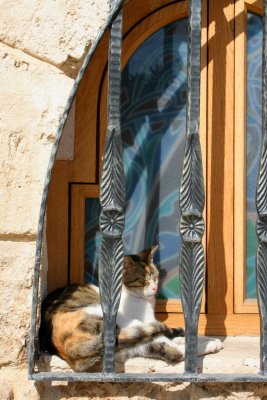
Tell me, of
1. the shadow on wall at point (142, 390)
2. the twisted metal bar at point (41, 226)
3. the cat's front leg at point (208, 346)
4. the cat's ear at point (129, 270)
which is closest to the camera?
the twisted metal bar at point (41, 226)

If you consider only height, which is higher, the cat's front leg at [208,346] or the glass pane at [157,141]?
the glass pane at [157,141]

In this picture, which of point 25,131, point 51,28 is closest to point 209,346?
point 25,131

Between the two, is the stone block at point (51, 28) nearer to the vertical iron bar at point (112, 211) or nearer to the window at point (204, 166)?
the vertical iron bar at point (112, 211)

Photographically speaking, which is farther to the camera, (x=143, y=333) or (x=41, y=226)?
(x=143, y=333)

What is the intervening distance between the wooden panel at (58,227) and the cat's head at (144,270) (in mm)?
259

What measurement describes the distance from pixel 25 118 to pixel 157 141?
0.81m

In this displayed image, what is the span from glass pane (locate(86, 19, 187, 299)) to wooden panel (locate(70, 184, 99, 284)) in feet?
0.63

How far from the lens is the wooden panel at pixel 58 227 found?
11.5ft

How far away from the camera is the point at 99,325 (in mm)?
3156

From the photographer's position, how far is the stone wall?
295 centimetres

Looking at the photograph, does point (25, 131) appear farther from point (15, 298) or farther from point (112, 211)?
point (15, 298)

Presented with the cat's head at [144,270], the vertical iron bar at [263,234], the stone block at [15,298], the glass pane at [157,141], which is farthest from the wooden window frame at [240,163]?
the stone block at [15,298]

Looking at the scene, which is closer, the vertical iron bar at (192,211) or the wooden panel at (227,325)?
the vertical iron bar at (192,211)

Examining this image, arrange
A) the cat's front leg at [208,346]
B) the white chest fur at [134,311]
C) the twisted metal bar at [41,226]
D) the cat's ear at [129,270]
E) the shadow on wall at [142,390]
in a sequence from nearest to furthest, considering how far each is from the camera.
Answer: the twisted metal bar at [41,226] < the shadow on wall at [142,390] < the cat's front leg at [208,346] < the white chest fur at [134,311] < the cat's ear at [129,270]
